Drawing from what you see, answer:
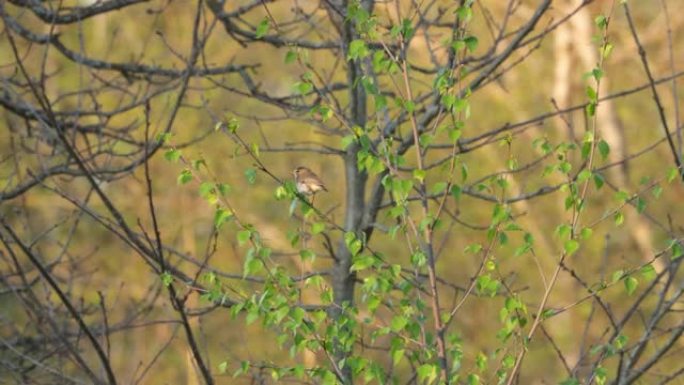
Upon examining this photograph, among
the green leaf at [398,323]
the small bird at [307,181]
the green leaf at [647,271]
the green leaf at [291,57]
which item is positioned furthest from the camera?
the small bird at [307,181]

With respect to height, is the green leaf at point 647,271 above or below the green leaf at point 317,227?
below

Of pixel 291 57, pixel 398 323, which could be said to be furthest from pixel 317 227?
pixel 291 57

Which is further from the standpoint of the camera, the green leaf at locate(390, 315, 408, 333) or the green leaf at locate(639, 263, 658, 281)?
the green leaf at locate(639, 263, 658, 281)

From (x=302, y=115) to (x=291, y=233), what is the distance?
232 centimetres

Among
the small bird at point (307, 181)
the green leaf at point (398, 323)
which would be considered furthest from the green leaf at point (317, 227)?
the small bird at point (307, 181)

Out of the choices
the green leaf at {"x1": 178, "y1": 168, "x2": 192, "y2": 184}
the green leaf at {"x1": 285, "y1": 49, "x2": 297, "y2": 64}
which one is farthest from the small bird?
the green leaf at {"x1": 178, "y1": 168, "x2": 192, "y2": 184}

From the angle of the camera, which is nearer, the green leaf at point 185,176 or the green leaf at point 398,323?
the green leaf at point 398,323

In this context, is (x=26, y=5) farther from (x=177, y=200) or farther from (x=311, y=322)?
(x=177, y=200)

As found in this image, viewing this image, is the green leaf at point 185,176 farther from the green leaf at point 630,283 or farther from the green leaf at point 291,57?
the green leaf at point 630,283

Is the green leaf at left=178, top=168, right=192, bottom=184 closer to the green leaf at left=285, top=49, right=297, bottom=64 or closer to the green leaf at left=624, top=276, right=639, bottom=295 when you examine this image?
the green leaf at left=285, top=49, right=297, bottom=64

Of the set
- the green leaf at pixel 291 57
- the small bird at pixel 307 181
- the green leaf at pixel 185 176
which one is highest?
the small bird at pixel 307 181

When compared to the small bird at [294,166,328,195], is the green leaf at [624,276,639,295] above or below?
below

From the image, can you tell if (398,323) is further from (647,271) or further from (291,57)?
(291,57)

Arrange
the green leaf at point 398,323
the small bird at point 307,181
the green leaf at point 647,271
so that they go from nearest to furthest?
the green leaf at point 398,323 → the green leaf at point 647,271 → the small bird at point 307,181
